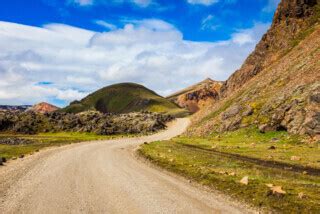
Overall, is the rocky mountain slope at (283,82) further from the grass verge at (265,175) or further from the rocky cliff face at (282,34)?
the grass verge at (265,175)

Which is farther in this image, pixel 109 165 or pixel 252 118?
pixel 252 118

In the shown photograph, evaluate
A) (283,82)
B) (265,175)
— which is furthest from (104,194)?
(283,82)

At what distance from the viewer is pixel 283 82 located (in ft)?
224

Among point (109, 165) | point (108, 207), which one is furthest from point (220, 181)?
point (109, 165)

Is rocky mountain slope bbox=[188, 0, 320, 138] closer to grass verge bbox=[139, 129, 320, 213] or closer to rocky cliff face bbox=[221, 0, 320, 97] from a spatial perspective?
rocky cliff face bbox=[221, 0, 320, 97]

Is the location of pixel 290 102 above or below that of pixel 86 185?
above

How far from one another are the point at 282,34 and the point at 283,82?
104 ft

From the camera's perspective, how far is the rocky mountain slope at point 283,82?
174 ft

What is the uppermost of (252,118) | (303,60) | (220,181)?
(303,60)

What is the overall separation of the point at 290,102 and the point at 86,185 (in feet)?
148

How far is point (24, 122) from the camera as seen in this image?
12888 centimetres

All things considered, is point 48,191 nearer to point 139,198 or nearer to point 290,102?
point 139,198

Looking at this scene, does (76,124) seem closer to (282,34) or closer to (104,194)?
(282,34)

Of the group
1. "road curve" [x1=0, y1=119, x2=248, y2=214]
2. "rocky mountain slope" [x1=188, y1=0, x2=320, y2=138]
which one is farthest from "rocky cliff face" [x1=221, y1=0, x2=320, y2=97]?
"road curve" [x1=0, y1=119, x2=248, y2=214]
